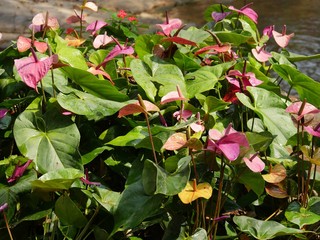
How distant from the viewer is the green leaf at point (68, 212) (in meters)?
1.04

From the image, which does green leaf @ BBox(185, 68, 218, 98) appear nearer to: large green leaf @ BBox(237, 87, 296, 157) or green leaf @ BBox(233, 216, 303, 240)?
large green leaf @ BBox(237, 87, 296, 157)

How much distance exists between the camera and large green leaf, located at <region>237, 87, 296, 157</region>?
4.11 ft

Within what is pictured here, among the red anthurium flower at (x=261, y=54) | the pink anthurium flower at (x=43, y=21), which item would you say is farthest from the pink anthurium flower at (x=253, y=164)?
the pink anthurium flower at (x=43, y=21)

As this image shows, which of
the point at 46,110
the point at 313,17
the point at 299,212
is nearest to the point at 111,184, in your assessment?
the point at 46,110

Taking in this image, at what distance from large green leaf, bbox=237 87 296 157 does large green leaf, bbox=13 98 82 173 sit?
39 cm

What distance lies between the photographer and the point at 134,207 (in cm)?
102

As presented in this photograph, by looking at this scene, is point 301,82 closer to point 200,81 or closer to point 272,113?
point 272,113

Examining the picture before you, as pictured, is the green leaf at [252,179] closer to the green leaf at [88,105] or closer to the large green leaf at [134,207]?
the large green leaf at [134,207]

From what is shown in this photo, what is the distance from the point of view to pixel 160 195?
101cm

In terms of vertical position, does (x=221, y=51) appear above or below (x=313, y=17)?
above

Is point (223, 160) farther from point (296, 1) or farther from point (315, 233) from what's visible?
point (296, 1)

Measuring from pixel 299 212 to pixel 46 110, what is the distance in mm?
597

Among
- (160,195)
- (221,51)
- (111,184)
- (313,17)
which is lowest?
(313,17)

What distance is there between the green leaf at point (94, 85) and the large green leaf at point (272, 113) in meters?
0.28
